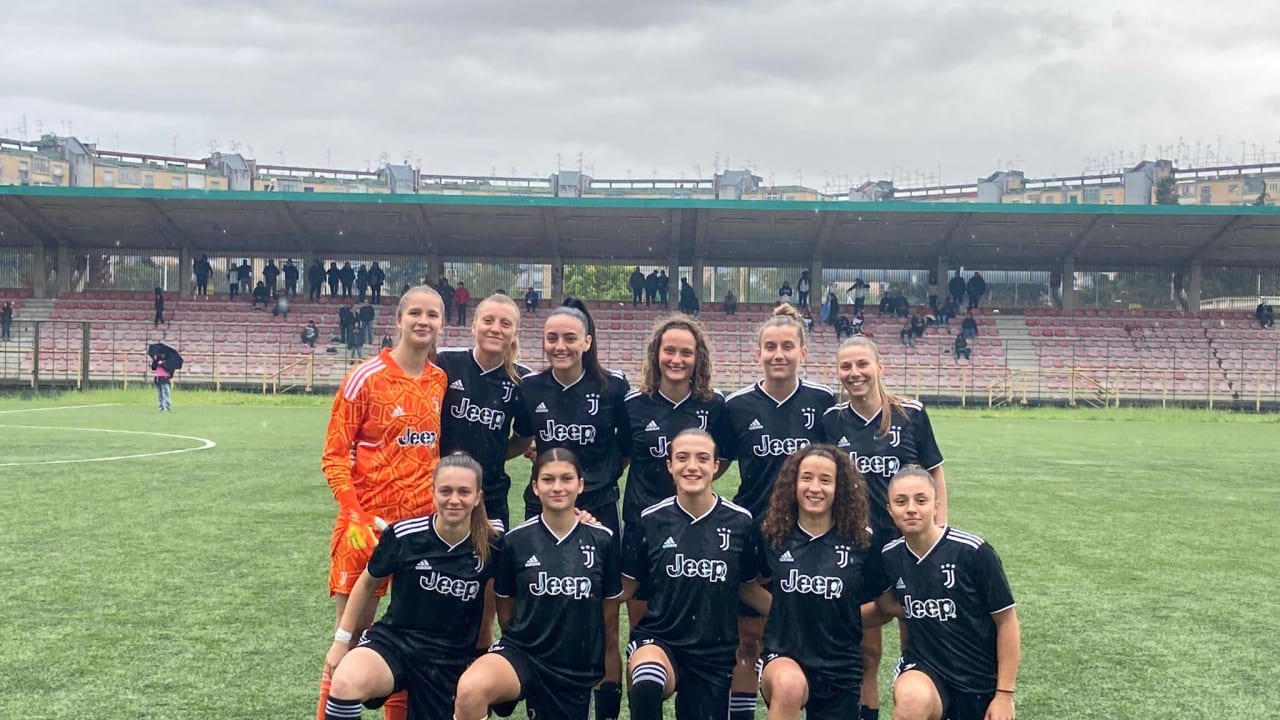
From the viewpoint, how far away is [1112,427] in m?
23.2

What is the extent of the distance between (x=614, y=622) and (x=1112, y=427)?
21.3m

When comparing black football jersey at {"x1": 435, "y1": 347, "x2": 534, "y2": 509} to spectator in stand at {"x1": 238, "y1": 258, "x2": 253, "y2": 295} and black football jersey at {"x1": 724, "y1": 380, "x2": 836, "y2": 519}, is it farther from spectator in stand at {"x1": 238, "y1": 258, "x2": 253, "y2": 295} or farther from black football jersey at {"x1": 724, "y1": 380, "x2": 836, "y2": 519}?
spectator in stand at {"x1": 238, "y1": 258, "x2": 253, "y2": 295}

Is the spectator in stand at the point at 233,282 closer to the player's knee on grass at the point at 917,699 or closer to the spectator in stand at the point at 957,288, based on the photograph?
the spectator in stand at the point at 957,288

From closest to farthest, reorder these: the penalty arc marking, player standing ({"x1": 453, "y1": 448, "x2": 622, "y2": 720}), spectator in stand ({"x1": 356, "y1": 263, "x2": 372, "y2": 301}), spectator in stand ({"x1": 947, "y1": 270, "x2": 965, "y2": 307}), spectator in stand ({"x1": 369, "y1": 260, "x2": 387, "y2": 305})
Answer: player standing ({"x1": 453, "y1": 448, "x2": 622, "y2": 720}), the penalty arc marking, spectator in stand ({"x1": 369, "y1": 260, "x2": 387, "y2": 305}), spectator in stand ({"x1": 356, "y1": 263, "x2": 372, "y2": 301}), spectator in stand ({"x1": 947, "y1": 270, "x2": 965, "y2": 307})

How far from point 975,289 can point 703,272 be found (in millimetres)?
9087

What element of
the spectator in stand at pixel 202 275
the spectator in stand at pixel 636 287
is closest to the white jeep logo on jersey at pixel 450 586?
the spectator in stand at pixel 636 287

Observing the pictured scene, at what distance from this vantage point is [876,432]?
15.9ft

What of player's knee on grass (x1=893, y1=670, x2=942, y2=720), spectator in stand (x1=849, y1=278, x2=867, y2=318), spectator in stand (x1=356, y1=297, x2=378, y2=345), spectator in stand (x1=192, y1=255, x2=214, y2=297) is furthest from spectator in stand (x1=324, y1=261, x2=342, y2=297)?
player's knee on grass (x1=893, y1=670, x2=942, y2=720)

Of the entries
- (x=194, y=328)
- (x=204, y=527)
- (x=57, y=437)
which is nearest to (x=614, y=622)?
(x=204, y=527)

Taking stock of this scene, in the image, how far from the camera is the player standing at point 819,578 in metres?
4.20

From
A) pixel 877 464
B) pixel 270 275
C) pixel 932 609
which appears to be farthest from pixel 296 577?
pixel 270 275

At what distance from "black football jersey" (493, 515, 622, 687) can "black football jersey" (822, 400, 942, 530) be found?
119 cm

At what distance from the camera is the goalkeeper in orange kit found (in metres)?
4.43

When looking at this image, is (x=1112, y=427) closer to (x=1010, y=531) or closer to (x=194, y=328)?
(x=1010, y=531)
